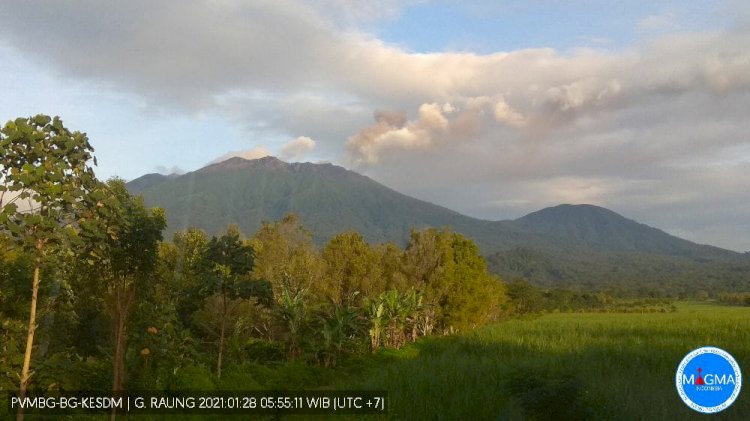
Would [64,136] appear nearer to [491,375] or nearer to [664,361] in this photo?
[491,375]

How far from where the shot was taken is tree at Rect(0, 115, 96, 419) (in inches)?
256

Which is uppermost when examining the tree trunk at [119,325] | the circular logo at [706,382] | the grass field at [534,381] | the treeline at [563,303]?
the tree trunk at [119,325]

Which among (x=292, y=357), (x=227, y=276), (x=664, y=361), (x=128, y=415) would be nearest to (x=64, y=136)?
(x=128, y=415)

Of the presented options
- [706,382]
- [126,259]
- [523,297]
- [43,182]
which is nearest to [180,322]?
[126,259]

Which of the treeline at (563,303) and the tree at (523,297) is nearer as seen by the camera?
the treeline at (563,303)

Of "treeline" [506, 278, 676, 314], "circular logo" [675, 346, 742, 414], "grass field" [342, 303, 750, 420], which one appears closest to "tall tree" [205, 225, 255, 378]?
"grass field" [342, 303, 750, 420]

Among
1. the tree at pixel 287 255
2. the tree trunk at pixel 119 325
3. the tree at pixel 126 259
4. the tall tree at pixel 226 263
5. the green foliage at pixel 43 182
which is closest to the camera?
the green foliage at pixel 43 182

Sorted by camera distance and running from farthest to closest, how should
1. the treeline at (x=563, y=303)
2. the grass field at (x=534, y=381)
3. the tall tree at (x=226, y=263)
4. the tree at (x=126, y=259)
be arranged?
the treeline at (x=563, y=303)
the tall tree at (x=226, y=263)
the grass field at (x=534, y=381)
the tree at (x=126, y=259)

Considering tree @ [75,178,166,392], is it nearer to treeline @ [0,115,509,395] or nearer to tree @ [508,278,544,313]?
treeline @ [0,115,509,395]

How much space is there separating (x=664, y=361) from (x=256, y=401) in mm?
12311

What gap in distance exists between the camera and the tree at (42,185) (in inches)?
256

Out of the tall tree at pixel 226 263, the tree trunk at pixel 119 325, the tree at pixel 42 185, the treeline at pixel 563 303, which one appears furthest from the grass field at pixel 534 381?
the treeline at pixel 563 303

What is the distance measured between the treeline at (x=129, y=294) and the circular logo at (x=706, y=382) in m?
10.2

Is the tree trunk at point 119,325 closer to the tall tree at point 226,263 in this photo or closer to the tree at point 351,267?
the tall tree at point 226,263
